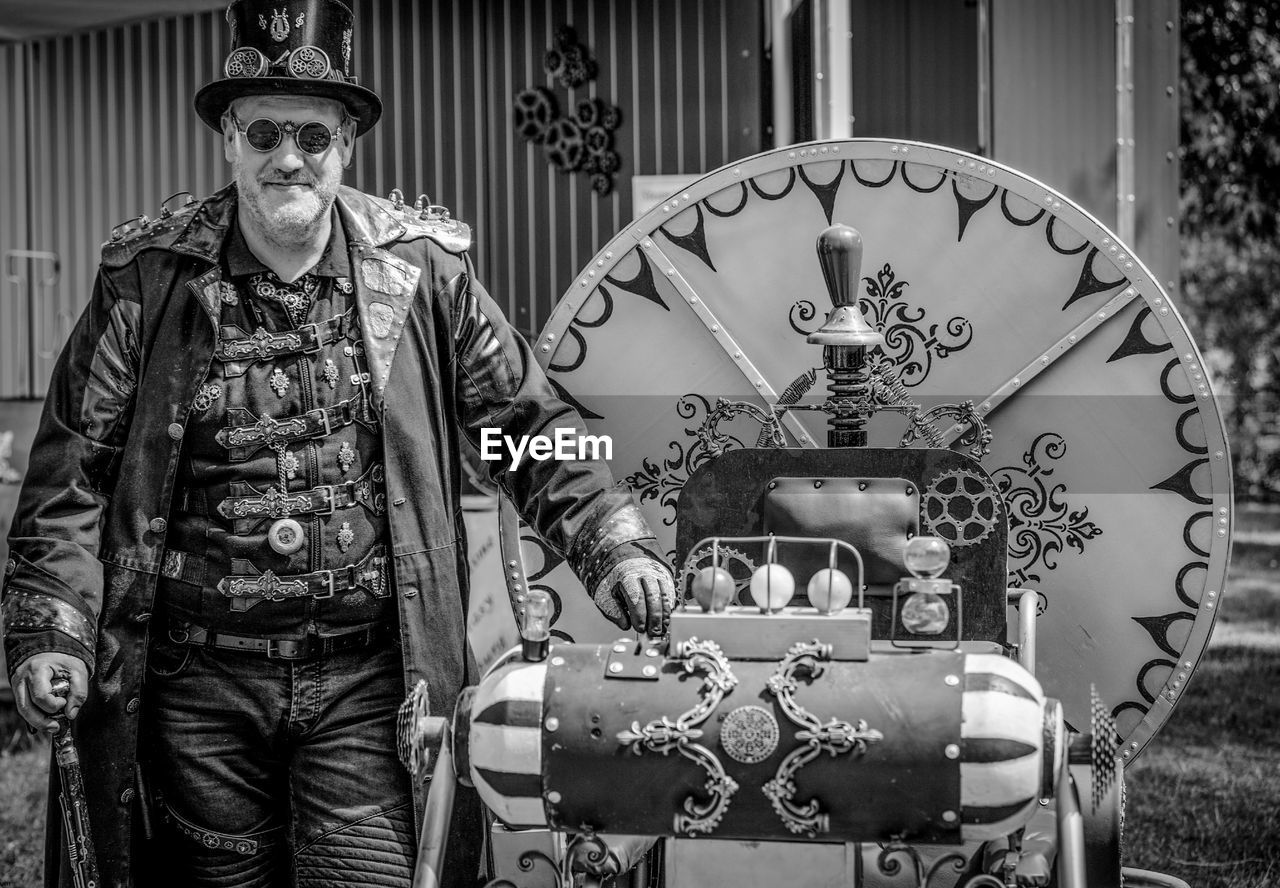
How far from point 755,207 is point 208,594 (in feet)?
4.57

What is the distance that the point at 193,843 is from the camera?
9.12 feet

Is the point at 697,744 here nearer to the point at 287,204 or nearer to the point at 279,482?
the point at 279,482

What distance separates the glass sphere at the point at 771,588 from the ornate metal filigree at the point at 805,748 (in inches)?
4.9

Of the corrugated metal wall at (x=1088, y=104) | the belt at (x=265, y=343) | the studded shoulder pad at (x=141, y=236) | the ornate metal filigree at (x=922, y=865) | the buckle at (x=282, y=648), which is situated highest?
the corrugated metal wall at (x=1088, y=104)

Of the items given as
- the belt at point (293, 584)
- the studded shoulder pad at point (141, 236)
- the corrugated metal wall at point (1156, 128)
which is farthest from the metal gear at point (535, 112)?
the belt at point (293, 584)

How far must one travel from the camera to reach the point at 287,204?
109 inches

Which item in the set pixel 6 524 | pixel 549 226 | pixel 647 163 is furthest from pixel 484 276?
pixel 6 524

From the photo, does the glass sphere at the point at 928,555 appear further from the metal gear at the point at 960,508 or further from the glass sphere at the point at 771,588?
the metal gear at the point at 960,508

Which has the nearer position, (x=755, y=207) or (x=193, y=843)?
(x=193, y=843)

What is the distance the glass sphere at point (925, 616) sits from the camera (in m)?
2.16

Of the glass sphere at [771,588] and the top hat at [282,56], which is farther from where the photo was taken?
the top hat at [282,56]

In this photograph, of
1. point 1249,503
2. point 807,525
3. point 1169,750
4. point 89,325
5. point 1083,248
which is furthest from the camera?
point 1249,503

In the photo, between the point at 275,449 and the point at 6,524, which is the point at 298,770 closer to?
the point at 275,449

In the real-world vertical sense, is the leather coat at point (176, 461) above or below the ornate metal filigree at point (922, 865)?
above
